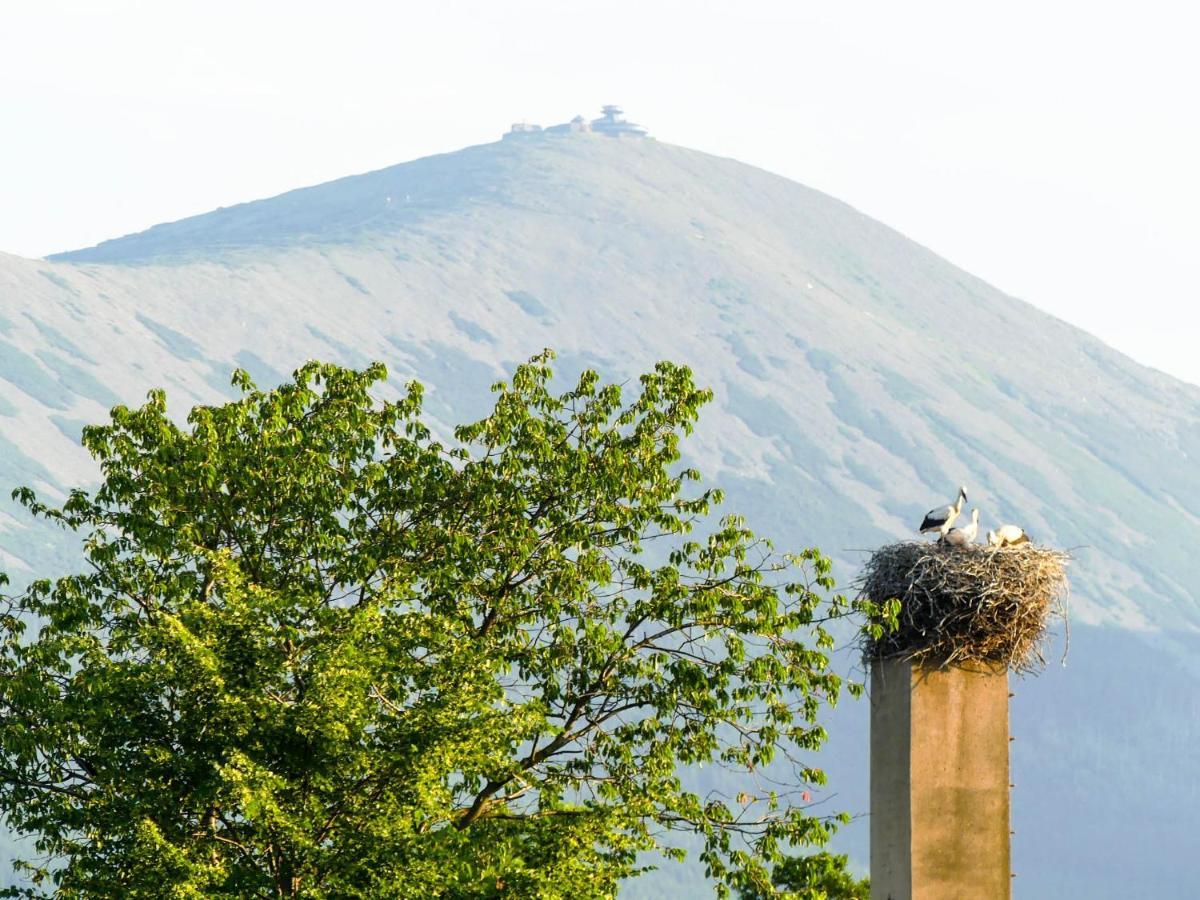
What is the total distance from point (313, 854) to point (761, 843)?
15.1 ft

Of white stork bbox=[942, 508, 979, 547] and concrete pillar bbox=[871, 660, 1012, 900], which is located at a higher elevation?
white stork bbox=[942, 508, 979, 547]

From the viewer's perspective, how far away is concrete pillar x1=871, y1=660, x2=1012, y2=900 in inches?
650

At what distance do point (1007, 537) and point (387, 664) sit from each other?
18.9ft

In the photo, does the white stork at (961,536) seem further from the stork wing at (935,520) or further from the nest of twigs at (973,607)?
the nest of twigs at (973,607)

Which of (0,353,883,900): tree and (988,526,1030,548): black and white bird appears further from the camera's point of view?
(988,526,1030,548): black and white bird

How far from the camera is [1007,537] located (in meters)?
18.8

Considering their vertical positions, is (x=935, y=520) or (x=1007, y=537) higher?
(x=935, y=520)

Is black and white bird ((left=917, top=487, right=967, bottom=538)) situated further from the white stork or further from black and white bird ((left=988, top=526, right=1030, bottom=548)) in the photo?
black and white bird ((left=988, top=526, right=1030, bottom=548))

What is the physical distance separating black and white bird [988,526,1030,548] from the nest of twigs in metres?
0.29

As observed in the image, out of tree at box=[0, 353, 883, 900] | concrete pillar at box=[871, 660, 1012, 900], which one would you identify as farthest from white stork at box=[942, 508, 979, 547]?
concrete pillar at box=[871, 660, 1012, 900]

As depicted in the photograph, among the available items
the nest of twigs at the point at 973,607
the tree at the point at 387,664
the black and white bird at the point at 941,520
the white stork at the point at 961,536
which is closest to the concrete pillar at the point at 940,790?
the nest of twigs at the point at 973,607

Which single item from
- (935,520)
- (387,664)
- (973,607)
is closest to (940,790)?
(973,607)

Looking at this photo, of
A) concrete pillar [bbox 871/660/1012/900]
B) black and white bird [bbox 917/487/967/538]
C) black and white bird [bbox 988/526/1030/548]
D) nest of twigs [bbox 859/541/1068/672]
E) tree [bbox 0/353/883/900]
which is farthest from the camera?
black and white bird [bbox 917/487/967/538]

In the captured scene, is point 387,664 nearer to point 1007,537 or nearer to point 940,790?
point 940,790
